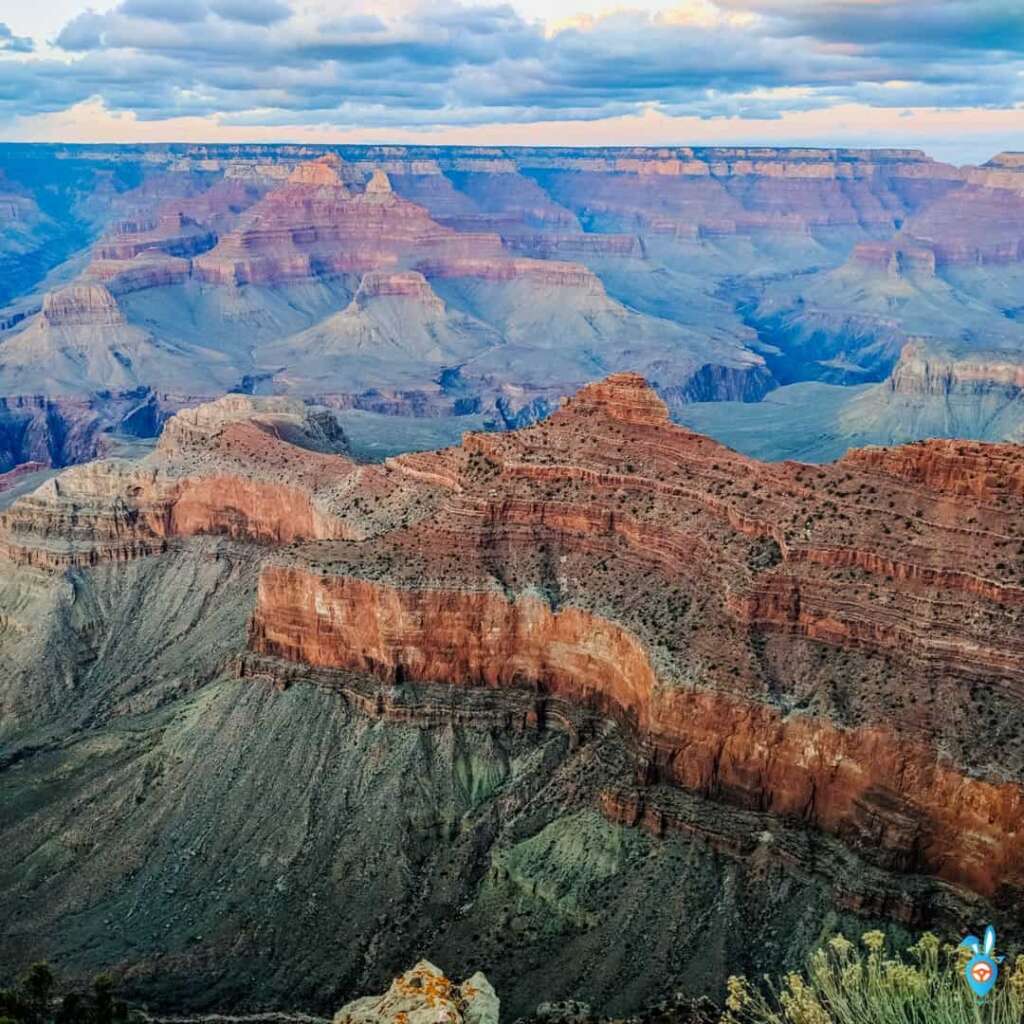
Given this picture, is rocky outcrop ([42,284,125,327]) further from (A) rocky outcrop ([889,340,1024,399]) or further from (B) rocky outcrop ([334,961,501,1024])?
(B) rocky outcrop ([334,961,501,1024])

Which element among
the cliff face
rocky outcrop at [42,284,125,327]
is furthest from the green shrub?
rocky outcrop at [42,284,125,327]

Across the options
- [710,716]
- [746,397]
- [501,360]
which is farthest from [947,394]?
[710,716]

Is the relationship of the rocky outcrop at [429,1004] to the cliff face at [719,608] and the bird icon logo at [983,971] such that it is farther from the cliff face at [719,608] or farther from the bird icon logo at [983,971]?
the cliff face at [719,608]

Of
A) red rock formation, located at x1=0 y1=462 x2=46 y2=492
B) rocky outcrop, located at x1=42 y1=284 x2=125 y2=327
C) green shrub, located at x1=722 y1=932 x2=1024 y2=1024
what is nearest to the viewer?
green shrub, located at x1=722 y1=932 x2=1024 y2=1024

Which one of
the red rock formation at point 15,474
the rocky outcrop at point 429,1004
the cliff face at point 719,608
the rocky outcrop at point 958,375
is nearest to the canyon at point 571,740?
the cliff face at point 719,608

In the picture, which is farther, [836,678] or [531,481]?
[531,481]

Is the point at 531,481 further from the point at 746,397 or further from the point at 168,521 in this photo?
the point at 746,397
